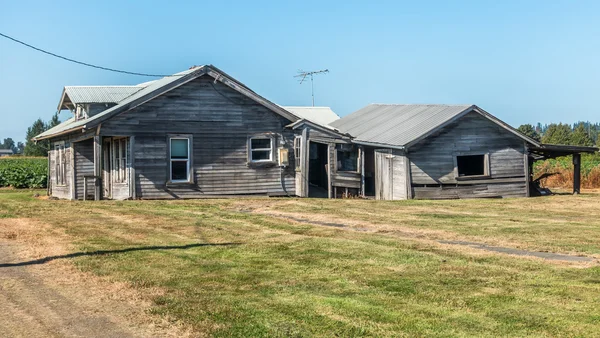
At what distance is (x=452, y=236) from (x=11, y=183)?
35.8 m

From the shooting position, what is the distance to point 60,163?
119ft

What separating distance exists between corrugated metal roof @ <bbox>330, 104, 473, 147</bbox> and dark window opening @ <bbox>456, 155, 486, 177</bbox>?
8.61 feet

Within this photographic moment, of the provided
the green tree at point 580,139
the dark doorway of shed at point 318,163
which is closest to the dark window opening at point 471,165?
the dark doorway of shed at point 318,163

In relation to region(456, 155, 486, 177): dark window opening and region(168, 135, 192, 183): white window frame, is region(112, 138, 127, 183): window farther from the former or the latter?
region(456, 155, 486, 177): dark window opening

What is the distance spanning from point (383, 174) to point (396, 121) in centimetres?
406

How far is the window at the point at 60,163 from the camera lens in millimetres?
35594

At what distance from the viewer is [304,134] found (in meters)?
32.2

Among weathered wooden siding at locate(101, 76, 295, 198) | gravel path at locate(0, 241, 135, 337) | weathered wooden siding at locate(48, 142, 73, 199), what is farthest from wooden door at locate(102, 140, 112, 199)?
gravel path at locate(0, 241, 135, 337)

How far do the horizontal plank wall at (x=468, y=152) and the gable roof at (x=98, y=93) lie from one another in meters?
12.8

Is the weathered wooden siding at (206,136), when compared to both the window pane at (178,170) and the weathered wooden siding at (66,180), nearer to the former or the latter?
the window pane at (178,170)

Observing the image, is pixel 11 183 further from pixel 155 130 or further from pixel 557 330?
pixel 557 330

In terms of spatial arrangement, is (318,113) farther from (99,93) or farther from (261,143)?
(99,93)

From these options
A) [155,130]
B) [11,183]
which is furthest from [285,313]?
[11,183]

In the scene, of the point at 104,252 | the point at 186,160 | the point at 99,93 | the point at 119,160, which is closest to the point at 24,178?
the point at 99,93
